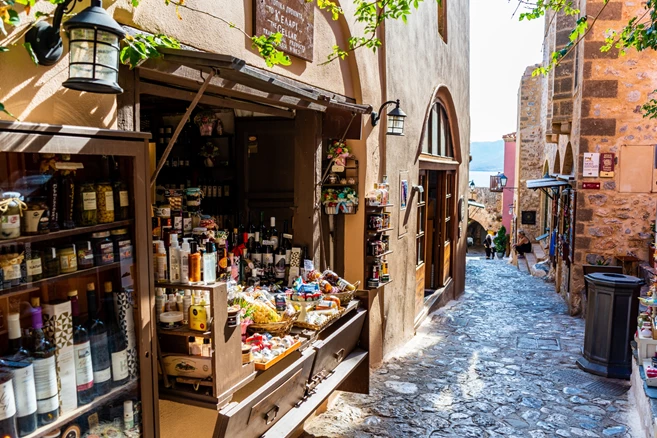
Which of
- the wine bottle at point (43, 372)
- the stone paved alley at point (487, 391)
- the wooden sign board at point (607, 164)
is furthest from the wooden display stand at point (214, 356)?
the wooden sign board at point (607, 164)

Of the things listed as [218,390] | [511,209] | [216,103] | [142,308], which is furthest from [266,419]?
[511,209]

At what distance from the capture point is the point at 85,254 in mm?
2332

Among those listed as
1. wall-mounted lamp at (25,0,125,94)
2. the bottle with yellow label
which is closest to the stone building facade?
the bottle with yellow label

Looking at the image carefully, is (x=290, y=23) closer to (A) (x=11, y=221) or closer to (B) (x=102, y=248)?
(B) (x=102, y=248)

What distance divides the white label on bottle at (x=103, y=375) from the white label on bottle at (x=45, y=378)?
9.0 inches

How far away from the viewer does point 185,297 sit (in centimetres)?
288

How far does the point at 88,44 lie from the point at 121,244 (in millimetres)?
886

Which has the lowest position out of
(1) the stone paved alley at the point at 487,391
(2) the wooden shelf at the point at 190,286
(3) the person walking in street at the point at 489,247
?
(3) the person walking in street at the point at 489,247

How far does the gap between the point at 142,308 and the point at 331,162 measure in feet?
9.65

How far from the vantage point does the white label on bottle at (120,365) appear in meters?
2.45

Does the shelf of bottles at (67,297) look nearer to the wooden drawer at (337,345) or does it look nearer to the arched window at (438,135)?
the wooden drawer at (337,345)

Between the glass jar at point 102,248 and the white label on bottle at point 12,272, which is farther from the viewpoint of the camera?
the glass jar at point 102,248

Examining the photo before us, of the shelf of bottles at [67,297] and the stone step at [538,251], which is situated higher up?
the shelf of bottles at [67,297]

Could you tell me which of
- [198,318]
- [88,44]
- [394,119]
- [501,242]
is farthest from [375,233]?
[501,242]
